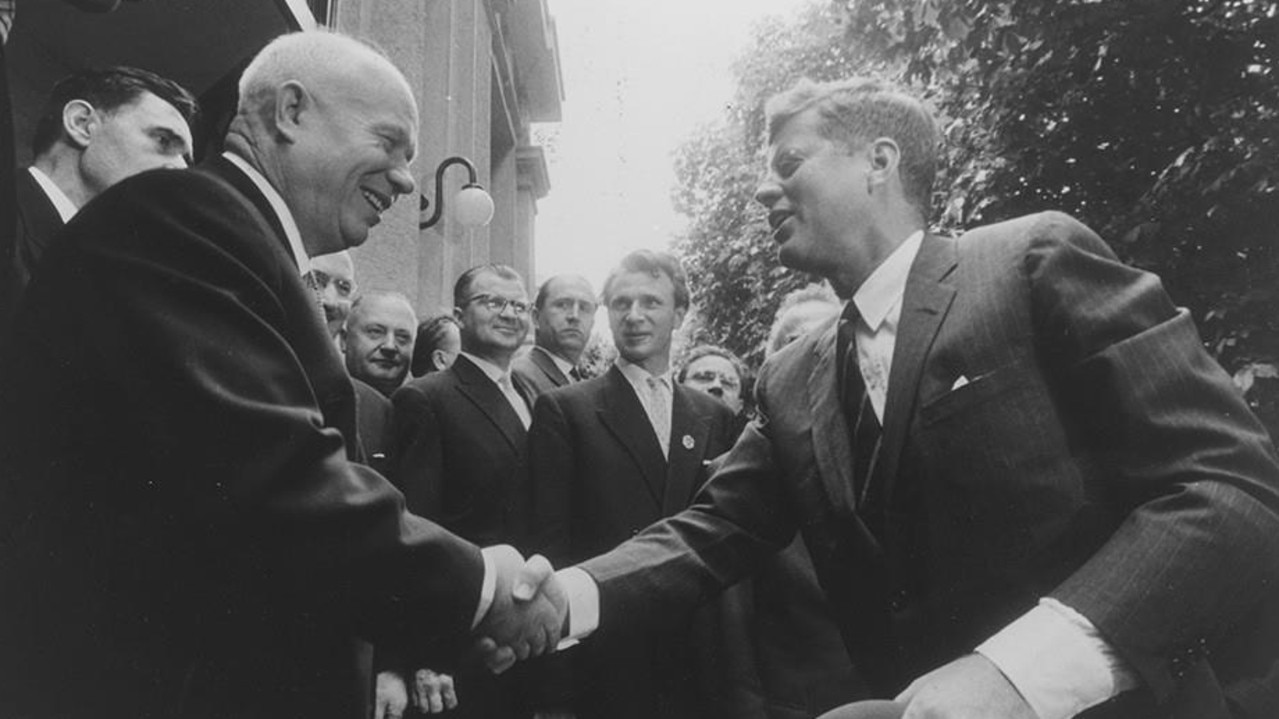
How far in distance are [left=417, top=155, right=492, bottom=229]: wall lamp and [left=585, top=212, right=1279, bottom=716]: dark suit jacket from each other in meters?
8.48

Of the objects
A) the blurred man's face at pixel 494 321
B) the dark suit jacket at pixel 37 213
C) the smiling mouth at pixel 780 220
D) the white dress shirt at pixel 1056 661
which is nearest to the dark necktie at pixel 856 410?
the smiling mouth at pixel 780 220

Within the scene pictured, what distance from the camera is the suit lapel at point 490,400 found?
15.7 feet

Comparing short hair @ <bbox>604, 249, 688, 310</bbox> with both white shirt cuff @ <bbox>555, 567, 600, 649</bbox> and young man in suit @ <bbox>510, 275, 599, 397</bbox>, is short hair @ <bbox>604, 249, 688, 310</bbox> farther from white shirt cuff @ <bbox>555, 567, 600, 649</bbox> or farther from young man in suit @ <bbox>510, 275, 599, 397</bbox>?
white shirt cuff @ <bbox>555, 567, 600, 649</bbox>

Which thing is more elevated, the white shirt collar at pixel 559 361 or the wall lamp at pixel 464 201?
the wall lamp at pixel 464 201

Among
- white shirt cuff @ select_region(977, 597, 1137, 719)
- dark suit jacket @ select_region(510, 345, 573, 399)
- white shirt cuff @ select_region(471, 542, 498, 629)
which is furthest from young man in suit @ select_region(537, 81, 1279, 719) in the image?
dark suit jacket @ select_region(510, 345, 573, 399)

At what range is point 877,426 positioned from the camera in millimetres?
2408

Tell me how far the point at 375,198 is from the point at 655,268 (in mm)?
2300

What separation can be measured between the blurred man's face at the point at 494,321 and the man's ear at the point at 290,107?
2.59 meters

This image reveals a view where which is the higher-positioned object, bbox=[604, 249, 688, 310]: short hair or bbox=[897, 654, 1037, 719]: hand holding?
bbox=[604, 249, 688, 310]: short hair

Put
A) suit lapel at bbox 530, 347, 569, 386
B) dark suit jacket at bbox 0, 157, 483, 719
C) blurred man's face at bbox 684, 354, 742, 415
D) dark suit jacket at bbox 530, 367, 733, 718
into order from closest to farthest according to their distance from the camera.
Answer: dark suit jacket at bbox 0, 157, 483, 719, dark suit jacket at bbox 530, 367, 733, 718, suit lapel at bbox 530, 347, 569, 386, blurred man's face at bbox 684, 354, 742, 415

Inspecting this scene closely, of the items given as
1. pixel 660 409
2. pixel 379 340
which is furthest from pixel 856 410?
pixel 379 340

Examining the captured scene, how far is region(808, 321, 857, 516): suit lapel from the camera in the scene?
2396 mm

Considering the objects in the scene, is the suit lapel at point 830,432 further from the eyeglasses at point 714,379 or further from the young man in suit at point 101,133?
the eyeglasses at point 714,379

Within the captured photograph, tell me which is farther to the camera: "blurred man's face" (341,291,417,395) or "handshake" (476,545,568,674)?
"blurred man's face" (341,291,417,395)
